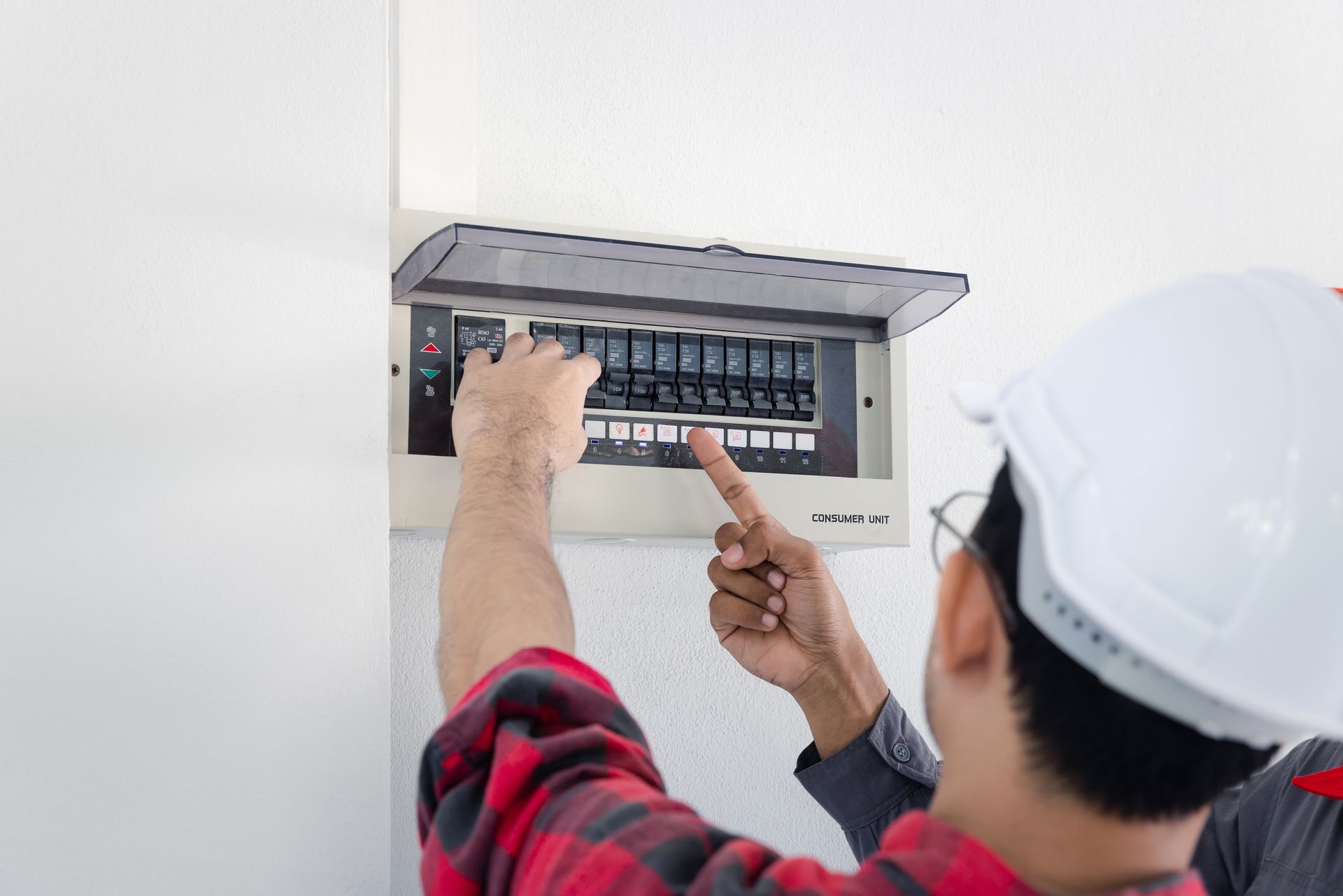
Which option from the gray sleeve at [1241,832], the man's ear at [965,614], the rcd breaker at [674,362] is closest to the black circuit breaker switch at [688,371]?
the rcd breaker at [674,362]

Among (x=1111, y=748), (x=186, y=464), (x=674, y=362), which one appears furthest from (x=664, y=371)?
(x=1111, y=748)

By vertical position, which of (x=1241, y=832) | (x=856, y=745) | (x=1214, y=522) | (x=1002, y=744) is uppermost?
(x=1214, y=522)

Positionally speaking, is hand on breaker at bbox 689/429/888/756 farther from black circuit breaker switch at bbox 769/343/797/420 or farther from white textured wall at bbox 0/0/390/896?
white textured wall at bbox 0/0/390/896

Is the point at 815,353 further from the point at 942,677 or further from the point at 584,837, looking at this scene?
the point at 584,837

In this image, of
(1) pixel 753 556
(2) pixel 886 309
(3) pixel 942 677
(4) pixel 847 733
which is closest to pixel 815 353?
(2) pixel 886 309

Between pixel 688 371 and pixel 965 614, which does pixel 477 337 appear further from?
pixel 965 614

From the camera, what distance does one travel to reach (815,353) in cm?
113

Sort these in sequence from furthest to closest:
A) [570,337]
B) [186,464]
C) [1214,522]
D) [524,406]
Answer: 1. [570,337]
2. [524,406]
3. [186,464]
4. [1214,522]

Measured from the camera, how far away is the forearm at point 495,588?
728 millimetres

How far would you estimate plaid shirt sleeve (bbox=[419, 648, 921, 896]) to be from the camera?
57cm

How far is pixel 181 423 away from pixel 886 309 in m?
0.67

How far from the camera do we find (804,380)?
112cm

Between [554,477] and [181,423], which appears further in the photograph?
[554,477]

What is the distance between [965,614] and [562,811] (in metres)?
0.25
